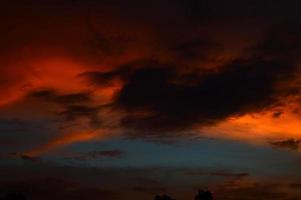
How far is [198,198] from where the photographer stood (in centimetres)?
→ 8575

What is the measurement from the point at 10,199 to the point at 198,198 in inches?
1525

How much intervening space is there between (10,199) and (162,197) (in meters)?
32.5

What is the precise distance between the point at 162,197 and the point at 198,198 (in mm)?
12694

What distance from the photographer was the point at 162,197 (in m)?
96.2

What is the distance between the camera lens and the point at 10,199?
8906cm

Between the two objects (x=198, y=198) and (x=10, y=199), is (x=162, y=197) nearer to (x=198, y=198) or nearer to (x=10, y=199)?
(x=198, y=198)

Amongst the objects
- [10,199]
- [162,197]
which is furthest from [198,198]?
[10,199]

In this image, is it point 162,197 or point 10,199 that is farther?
point 162,197

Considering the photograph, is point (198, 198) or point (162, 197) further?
point (162, 197)
